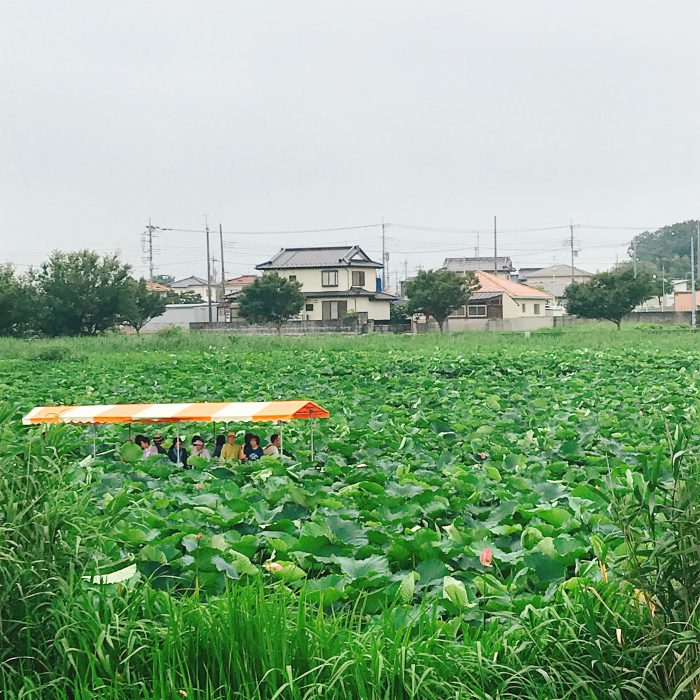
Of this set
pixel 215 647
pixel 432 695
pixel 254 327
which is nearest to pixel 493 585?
pixel 432 695

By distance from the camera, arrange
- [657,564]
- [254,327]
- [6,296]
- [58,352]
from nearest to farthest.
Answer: [657,564] < [58,352] < [6,296] < [254,327]

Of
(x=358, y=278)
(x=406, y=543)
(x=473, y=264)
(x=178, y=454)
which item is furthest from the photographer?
(x=473, y=264)

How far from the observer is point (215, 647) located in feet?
12.9

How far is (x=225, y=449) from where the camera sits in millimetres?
9406

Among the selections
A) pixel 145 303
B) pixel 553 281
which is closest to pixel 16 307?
pixel 145 303

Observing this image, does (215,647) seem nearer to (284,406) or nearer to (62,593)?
(62,593)

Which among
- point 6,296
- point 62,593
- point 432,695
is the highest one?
point 6,296

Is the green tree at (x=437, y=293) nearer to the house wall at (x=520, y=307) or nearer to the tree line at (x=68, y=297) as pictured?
the house wall at (x=520, y=307)

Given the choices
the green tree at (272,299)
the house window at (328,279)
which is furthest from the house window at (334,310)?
the green tree at (272,299)

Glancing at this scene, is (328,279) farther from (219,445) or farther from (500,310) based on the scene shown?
(219,445)

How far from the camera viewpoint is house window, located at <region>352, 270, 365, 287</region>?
2046 inches

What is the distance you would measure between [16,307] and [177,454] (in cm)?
3230

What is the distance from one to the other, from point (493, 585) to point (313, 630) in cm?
110

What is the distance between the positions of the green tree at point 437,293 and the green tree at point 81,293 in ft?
46.9
